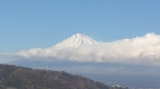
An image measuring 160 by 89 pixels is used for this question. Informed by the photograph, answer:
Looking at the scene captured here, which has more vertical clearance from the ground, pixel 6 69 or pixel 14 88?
pixel 6 69

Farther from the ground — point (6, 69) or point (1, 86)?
point (6, 69)

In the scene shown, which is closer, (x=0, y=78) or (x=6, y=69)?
(x=0, y=78)

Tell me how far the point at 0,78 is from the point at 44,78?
2171 centimetres

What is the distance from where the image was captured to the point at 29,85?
566ft

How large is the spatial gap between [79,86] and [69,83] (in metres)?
5.12

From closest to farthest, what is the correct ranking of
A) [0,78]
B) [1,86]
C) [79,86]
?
[1,86] < [0,78] < [79,86]

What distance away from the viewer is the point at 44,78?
195 meters

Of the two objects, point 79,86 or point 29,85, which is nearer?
point 29,85

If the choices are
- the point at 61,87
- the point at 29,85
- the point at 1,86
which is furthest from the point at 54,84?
the point at 1,86

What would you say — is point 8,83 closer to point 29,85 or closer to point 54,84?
point 29,85

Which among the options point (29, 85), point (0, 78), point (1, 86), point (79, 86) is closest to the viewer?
point (1, 86)

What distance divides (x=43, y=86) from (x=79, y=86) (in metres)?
25.8

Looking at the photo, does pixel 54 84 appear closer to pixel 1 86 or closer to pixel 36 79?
pixel 36 79

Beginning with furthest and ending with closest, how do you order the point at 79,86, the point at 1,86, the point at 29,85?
the point at 79,86
the point at 29,85
the point at 1,86
